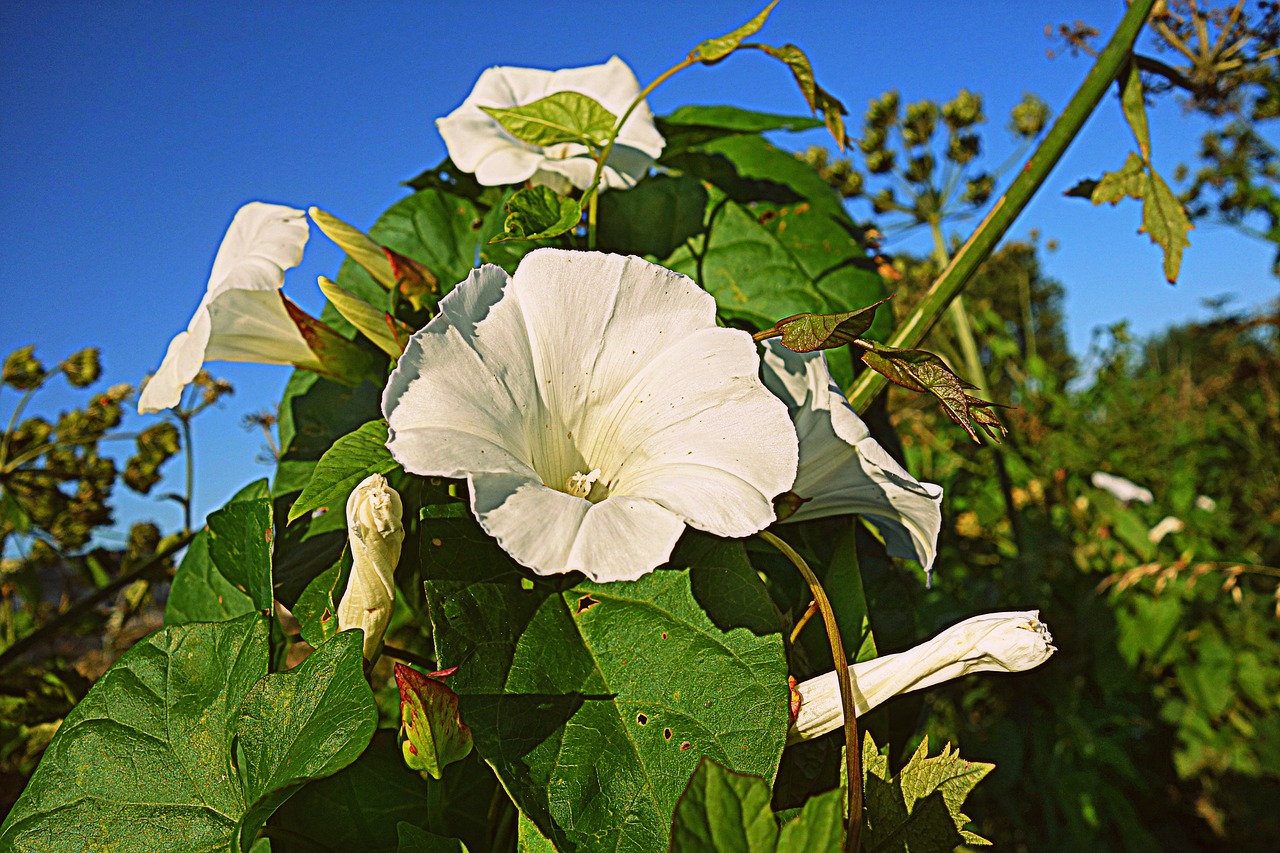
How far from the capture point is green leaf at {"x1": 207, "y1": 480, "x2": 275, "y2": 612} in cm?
51

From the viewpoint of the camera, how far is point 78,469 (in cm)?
98

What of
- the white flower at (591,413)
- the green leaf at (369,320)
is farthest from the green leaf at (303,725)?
the green leaf at (369,320)

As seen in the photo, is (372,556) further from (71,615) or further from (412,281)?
(71,615)

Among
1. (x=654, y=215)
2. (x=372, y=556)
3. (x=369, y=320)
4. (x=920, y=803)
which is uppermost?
(x=654, y=215)

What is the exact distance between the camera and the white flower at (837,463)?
547 millimetres

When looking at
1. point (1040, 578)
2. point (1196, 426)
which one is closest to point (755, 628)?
point (1040, 578)

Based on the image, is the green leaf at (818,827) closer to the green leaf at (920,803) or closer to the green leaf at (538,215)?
the green leaf at (920,803)

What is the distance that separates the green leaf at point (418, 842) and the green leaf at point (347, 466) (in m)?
0.17

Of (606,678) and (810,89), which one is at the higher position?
(810,89)

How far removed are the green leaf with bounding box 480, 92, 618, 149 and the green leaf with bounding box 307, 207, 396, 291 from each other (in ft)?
0.46

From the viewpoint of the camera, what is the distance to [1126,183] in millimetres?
758

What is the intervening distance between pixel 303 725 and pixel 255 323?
0.36 meters

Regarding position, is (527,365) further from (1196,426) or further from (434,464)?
(1196,426)


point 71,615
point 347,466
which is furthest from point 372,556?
point 71,615
